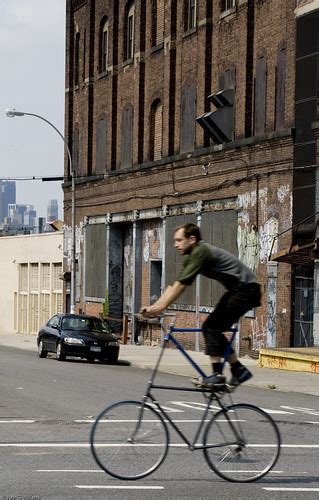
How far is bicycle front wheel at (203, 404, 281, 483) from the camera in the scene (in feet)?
35.9

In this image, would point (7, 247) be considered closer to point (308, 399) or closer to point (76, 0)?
point (76, 0)

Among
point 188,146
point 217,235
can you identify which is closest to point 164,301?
point 217,235

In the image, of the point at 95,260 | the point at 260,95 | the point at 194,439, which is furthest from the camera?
the point at 95,260

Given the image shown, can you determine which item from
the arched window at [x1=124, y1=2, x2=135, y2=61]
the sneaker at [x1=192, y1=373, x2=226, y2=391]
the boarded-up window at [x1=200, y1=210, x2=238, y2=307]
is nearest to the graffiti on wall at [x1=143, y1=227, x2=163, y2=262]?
the boarded-up window at [x1=200, y1=210, x2=238, y2=307]

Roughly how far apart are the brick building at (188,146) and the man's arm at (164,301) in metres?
24.3

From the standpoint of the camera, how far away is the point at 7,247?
70.5 meters

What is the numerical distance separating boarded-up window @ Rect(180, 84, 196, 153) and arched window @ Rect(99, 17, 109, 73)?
946cm

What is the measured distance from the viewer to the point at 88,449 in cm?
1350

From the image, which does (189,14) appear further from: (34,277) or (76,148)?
(34,277)

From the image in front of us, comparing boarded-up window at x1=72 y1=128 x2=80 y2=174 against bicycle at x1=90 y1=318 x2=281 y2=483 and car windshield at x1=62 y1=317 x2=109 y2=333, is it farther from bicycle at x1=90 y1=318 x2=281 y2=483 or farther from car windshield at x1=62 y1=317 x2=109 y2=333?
bicycle at x1=90 y1=318 x2=281 y2=483

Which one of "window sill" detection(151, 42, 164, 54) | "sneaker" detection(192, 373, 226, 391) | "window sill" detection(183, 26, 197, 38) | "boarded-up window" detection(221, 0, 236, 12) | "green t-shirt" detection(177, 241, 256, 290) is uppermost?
"boarded-up window" detection(221, 0, 236, 12)

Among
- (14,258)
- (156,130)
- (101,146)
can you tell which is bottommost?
(14,258)

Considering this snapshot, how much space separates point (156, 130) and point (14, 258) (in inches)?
928

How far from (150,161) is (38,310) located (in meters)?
19.2
